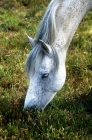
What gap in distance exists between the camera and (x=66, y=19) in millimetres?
5324

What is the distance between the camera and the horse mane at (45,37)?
198 inches

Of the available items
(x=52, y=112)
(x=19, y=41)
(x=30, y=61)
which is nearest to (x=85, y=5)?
(x=30, y=61)

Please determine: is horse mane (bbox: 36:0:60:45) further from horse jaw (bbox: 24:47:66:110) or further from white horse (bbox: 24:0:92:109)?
horse jaw (bbox: 24:47:66:110)

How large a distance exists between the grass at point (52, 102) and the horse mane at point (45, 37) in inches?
29.1

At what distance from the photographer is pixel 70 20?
17.6 ft

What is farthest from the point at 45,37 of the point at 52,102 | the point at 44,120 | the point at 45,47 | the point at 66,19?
the point at 52,102

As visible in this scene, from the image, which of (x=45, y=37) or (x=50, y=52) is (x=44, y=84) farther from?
(x=45, y=37)

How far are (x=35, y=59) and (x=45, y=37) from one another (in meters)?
0.36

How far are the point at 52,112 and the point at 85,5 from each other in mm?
1803

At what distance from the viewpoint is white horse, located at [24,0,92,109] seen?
202 inches

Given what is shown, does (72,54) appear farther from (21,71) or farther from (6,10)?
(6,10)

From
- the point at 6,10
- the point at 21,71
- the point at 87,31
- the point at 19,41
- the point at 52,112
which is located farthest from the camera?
the point at 6,10

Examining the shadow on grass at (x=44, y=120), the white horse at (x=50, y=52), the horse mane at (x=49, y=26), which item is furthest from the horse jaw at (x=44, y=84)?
the horse mane at (x=49, y=26)

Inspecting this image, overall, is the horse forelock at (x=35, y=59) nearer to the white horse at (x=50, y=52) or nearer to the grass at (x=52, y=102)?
the white horse at (x=50, y=52)
